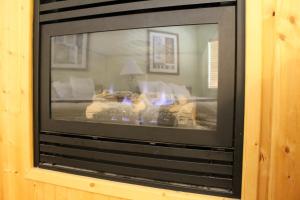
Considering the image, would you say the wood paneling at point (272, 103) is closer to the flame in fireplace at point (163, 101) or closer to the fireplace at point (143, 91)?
the fireplace at point (143, 91)

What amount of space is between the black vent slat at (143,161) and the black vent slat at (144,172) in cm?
3

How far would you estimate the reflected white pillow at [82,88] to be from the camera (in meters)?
1.21

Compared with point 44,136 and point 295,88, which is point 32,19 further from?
point 295,88

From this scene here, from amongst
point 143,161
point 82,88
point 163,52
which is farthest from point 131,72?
point 143,161

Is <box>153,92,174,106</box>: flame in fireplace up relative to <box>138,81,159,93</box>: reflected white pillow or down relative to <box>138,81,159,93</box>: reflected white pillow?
down

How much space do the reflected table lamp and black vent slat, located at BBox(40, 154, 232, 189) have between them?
0.39 metres

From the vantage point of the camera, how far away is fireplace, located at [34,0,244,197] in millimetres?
921

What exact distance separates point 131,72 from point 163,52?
0.19 m

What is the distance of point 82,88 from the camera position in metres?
1.23

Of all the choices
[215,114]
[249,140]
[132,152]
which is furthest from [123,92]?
[249,140]

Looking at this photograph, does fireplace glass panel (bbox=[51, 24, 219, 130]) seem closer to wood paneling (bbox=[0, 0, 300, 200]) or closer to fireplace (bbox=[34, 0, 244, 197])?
fireplace (bbox=[34, 0, 244, 197])

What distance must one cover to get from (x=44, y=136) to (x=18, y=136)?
155 millimetres

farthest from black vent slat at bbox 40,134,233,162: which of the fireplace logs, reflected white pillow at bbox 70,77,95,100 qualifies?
reflected white pillow at bbox 70,77,95,100

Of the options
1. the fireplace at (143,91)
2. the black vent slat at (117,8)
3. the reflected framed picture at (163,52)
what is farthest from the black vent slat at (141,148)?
the black vent slat at (117,8)
